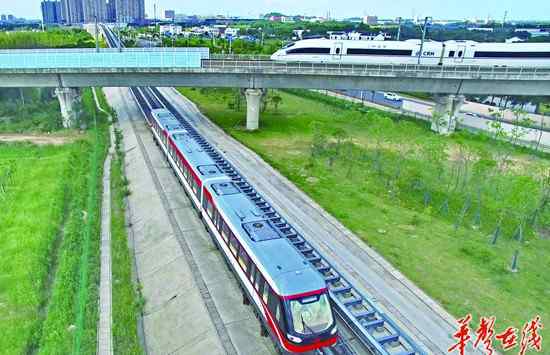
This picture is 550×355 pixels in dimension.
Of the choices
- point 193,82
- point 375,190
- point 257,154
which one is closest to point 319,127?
point 257,154

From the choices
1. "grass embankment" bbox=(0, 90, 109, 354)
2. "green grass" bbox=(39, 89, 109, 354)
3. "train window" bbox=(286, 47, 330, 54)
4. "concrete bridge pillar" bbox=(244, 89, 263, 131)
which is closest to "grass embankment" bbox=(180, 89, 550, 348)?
"concrete bridge pillar" bbox=(244, 89, 263, 131)

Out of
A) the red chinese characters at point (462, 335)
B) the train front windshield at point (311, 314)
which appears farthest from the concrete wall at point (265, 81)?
the train front windshield at point (311, 314)

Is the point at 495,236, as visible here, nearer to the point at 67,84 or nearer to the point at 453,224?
the point at 453,224

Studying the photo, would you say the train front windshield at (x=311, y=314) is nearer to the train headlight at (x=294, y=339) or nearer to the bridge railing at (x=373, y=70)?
the train headlight at (x=294, y=339)

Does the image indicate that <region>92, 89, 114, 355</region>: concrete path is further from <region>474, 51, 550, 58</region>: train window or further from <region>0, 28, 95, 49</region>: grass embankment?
<region>0, 28, 95, 49</region>: grass embankment

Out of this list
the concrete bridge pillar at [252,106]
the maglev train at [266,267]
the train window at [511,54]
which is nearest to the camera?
the maglev train at [266,267]

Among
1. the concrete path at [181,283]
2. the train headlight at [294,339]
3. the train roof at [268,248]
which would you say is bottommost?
the concrete path at [181,283]

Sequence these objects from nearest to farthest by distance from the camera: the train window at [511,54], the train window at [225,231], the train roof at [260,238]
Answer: the train roof at [260,238], the train window at [225,231], the train window at [511,54]
